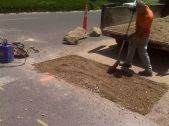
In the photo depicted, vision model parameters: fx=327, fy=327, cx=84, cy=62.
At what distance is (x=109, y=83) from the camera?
7.30 meters

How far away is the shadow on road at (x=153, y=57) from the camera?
884 centimetres

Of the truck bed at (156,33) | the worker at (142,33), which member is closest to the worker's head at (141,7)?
the worker at (142,33)

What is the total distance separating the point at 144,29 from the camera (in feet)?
26.3

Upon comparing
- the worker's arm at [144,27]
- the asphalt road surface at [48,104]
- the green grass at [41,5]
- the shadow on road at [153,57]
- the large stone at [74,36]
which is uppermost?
the green grass at [41,5]

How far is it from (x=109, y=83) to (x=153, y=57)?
305 cm

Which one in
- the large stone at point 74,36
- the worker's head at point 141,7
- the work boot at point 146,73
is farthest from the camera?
→ the large stone at point 74,36

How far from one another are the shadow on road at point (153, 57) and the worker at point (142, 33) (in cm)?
53

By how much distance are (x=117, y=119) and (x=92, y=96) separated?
972 millimetres

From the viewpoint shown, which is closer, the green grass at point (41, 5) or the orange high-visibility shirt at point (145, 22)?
the orange high-visibility shirt at point (145, 22)

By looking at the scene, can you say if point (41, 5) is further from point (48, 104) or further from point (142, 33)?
point (48, 104)

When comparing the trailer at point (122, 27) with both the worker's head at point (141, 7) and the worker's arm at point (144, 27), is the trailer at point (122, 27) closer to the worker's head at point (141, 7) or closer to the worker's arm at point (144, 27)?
the worker's arm at point (144, 27)

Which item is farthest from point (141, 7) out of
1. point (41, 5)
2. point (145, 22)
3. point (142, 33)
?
point (41, 5)

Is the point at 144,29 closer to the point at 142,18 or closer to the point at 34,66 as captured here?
the point at 142,18

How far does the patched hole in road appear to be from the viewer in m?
6.58
